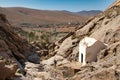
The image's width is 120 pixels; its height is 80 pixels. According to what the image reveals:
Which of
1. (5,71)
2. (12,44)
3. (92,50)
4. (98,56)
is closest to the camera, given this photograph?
(5,71)

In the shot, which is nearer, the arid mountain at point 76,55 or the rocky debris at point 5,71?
the rocky debris at point 5,71

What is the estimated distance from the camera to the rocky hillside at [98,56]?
28734 mm

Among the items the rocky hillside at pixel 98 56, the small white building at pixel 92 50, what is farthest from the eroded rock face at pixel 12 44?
the small white building at pixel 92 50

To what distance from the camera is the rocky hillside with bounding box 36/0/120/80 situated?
2873cm

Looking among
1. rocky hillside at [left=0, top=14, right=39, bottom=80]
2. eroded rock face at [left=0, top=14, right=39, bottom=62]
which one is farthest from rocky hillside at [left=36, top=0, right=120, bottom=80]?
eroded rock face at [left=0, top=14, right=39, bottom=62]

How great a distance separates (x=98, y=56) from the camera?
122ft

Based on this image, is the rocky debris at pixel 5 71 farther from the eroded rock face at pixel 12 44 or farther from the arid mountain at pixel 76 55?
the eroded rock face at pixel 12 44

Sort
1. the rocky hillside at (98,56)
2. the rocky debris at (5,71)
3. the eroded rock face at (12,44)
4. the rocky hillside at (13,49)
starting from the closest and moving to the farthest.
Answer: the rocky debris at (5,71) < the rocky hillside at (98,56) < the rocky hillside at (13,49) < the eroded rock face at (12,44)

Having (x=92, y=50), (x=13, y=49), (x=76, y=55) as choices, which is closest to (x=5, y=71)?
(x=92, y=50)

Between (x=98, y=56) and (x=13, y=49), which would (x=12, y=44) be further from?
(x=98, y=56)

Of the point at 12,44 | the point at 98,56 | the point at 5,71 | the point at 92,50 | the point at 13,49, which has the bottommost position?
the point at 5,71

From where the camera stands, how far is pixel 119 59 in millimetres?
31219

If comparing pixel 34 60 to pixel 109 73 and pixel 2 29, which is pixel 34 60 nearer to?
pixel 2 29

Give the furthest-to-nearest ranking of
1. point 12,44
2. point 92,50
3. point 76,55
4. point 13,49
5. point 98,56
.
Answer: point 12,44
point 13,49
point 76,55
point 92,50
point 98,56
